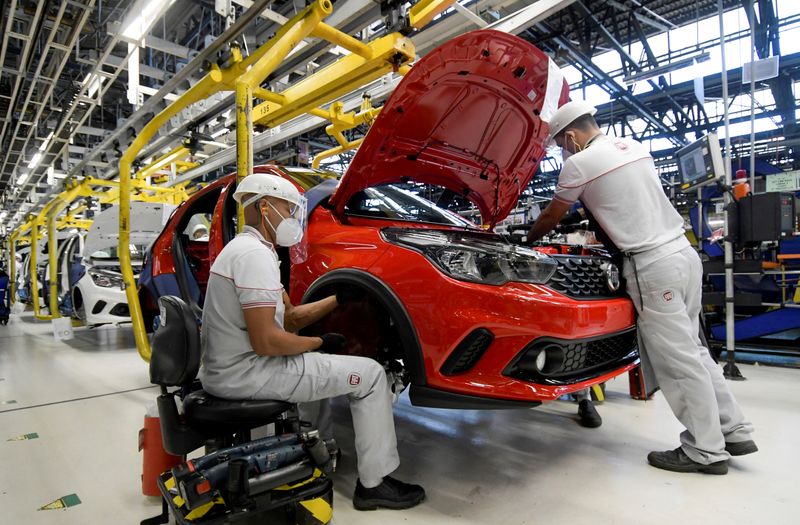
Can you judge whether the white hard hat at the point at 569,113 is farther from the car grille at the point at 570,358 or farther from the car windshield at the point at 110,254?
the car windshield at the point at 110,254

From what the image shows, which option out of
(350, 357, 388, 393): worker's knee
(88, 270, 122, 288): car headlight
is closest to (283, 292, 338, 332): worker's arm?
(350, 357, 388, 393): worker's knee

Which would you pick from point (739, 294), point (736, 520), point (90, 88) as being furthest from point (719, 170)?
point (90, 88)

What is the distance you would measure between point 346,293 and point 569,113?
1404mm

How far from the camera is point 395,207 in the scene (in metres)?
2.61

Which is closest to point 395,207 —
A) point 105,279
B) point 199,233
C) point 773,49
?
point 199,233

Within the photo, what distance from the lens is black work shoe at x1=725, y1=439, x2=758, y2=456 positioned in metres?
2.09

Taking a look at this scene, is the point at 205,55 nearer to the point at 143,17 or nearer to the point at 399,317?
the point at 143,17

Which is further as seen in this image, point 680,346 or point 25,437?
point 25,437

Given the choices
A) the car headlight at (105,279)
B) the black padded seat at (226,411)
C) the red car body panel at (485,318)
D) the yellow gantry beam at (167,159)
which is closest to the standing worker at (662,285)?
the red car body panel at (485,318)

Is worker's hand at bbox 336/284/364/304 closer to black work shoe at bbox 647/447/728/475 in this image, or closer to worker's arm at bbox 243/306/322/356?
worker's arm at bbox 243/306/322/356

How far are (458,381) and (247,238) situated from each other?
98 centimetres

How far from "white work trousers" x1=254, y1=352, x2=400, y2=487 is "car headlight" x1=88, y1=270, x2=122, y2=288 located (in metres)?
5.02

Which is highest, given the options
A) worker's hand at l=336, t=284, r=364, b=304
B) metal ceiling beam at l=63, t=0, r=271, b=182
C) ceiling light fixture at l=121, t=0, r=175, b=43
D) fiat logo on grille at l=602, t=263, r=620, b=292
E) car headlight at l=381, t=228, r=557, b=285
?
ceiling light fixture at l=121, t=0, r=175, b=43

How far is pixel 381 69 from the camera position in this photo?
318cm
